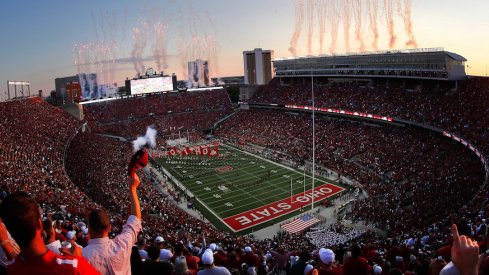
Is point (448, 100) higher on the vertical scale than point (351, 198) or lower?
higher

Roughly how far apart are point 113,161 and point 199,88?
39.1 m

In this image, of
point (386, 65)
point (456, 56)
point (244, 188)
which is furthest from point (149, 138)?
point (456, 56)

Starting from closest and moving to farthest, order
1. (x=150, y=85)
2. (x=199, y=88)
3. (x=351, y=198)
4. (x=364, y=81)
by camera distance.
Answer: (x=351, y=198), (x=364, y=81), (x=150, y=85), (x=199, y=88)

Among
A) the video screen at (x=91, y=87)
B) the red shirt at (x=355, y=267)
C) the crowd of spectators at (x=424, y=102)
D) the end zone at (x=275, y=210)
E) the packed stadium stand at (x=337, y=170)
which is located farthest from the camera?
the video screen at (x=91, y=87)

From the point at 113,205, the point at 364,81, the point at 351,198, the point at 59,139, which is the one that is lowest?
the point at 351,198

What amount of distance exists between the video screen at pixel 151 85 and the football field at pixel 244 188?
25.3 meters

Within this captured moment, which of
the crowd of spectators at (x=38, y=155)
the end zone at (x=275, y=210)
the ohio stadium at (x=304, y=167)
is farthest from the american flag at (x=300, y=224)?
the crowd of spectators at (x=38, y=155)

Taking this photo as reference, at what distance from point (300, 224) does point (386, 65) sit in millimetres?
29087

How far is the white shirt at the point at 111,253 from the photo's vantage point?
10.7 feet

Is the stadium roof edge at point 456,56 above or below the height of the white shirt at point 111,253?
above

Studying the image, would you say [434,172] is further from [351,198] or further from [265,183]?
[265,183]

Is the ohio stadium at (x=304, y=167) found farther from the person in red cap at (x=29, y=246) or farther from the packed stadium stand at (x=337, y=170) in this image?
the person in red cap at (x=29, y=246)

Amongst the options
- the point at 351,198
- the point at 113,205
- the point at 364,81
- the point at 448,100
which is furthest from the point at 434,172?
the point at 364,81

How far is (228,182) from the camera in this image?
112 ft
